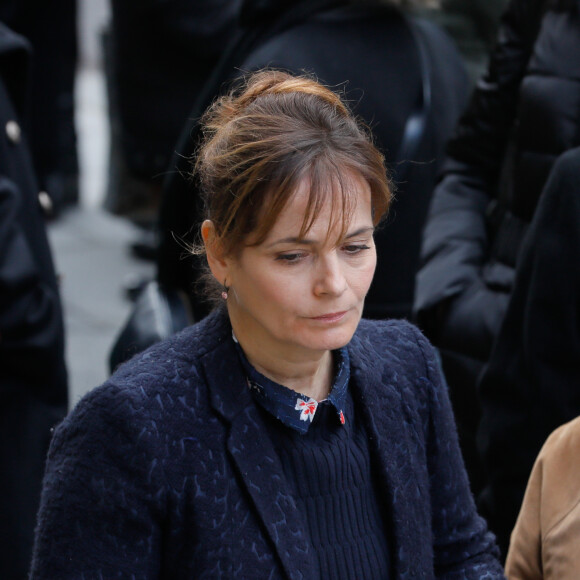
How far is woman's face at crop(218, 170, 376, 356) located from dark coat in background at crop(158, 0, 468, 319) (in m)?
1.01

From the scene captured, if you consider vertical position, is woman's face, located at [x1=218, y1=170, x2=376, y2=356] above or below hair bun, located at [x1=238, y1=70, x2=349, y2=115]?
below

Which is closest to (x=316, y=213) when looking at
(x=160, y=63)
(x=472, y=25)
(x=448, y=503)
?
(x=448, y=503)

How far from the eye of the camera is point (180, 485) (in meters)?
1.41

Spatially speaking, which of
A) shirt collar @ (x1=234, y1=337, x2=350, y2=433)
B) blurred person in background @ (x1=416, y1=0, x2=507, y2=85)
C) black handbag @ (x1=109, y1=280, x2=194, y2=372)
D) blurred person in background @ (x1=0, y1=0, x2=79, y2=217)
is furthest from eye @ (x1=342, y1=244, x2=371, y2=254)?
blurred person in background @ (x1=0, y1=0, x2=79, y2=217)

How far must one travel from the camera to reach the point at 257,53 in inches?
98.1

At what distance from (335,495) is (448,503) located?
0.88 feet

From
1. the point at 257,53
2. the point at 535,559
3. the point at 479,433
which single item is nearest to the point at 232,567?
the point at 535,559

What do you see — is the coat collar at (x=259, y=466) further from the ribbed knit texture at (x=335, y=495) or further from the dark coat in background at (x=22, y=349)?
the dark coat in background at (x=22, y=349)

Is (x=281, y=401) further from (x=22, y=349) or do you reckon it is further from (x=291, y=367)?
(x=22, y=349)

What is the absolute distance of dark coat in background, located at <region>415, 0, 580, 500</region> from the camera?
233 cm

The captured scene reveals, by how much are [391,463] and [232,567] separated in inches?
12.7

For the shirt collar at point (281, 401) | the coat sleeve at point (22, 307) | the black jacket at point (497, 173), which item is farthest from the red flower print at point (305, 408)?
the coat sleeve at point (22, 307)

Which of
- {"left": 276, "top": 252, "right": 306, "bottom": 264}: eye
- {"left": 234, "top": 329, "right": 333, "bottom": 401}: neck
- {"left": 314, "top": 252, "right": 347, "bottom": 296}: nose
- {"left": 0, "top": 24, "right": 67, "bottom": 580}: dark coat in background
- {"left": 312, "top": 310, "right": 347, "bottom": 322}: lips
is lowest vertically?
{"left": 0, "top": 24, "right": 67, "bottom": 580}: dark coat in background

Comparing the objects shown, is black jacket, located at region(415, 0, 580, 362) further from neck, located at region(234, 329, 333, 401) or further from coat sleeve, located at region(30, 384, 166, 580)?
coat sleeve, located at region(30, 384, 166, 580)
